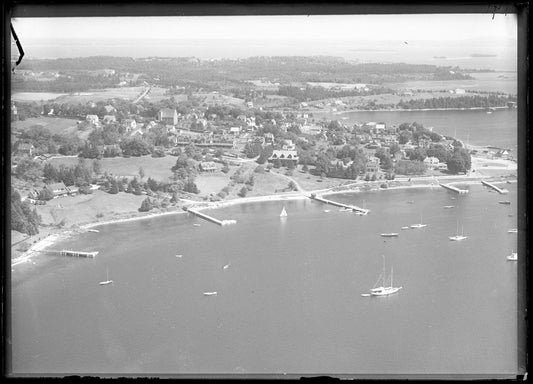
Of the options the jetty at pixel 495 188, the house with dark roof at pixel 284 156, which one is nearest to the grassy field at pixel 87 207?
the house with dark roof at pixel 284 156

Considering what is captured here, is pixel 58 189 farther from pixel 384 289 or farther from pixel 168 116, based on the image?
pixel 384 289

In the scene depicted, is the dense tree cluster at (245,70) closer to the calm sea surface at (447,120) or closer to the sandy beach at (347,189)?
the calm sea surface at (447,120)

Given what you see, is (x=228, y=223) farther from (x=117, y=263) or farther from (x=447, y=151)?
(x=447, y=151)

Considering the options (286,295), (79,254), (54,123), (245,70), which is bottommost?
(286,295)

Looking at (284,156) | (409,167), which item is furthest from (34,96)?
(409,167)

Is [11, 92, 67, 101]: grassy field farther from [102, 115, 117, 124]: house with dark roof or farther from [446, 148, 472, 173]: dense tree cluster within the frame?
[446, 148, 472, 173]: dense tree cluster

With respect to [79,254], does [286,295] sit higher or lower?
lower
